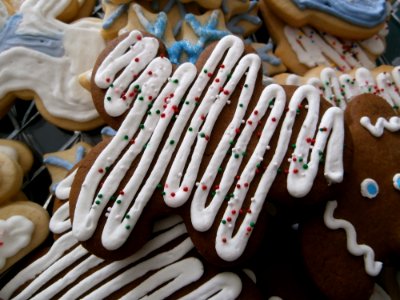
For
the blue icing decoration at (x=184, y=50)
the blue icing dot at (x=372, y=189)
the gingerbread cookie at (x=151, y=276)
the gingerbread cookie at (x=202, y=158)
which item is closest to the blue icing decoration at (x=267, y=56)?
the blue icing decoration at (x=184, y=50)

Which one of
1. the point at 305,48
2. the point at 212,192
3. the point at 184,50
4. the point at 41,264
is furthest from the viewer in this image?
the point at 305,48

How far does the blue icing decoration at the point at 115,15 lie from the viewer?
1288 mm

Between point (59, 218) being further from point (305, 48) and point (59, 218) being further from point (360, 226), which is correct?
point (305, 48)

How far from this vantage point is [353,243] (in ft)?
3.27

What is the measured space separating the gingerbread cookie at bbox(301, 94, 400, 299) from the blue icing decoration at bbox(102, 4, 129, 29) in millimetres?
774

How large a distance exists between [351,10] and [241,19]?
37 centimetres

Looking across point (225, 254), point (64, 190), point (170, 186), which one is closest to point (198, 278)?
point (225, 254)

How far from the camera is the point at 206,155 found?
3.15 ft

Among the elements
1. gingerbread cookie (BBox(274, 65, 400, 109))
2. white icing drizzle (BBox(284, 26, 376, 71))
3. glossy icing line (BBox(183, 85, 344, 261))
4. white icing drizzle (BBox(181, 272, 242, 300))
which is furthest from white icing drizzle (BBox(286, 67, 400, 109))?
white icing drizzle (BBox(181, 272, 242, 300))

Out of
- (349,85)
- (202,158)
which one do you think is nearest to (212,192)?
(202,158)

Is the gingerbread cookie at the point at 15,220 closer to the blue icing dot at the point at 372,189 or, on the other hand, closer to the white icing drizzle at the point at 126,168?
the white icing drizzle at the point at 126,168

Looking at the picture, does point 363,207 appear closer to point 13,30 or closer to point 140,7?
point 140,7

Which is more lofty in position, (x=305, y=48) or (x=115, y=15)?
(x=115, y=15)

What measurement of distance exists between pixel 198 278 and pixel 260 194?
0.25m
